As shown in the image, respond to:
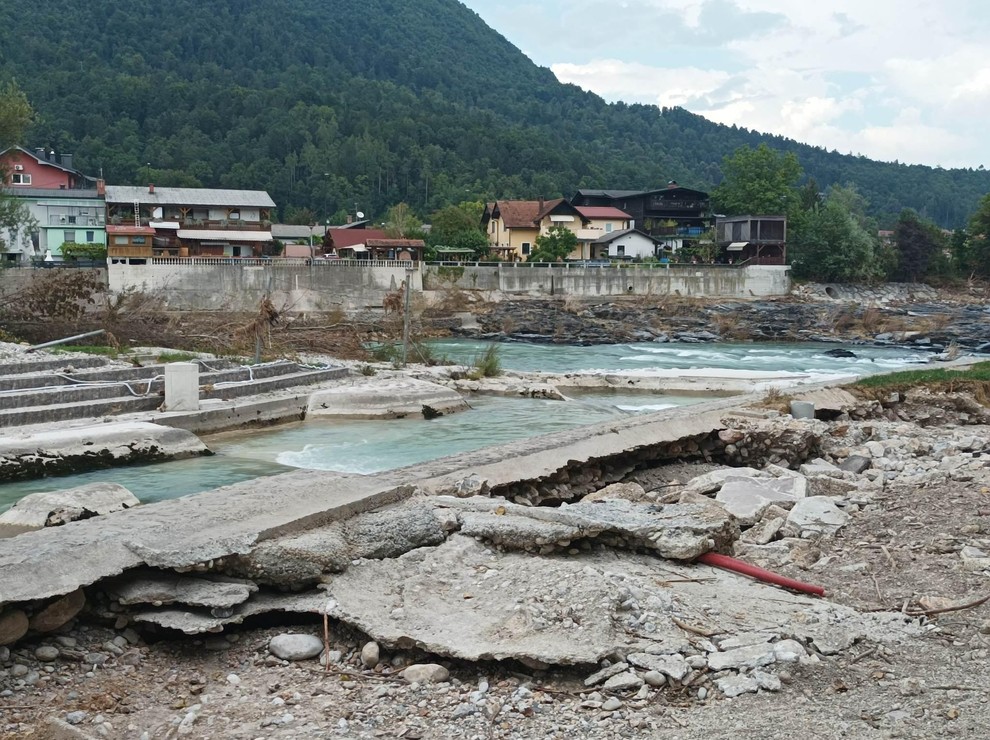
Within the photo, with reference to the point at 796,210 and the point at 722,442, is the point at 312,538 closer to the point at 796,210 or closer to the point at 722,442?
the point at 722,442

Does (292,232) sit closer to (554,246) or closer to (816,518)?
(554,246)

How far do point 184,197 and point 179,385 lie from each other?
5337 centimetres

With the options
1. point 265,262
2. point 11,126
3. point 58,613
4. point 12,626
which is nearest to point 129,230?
point 265,262

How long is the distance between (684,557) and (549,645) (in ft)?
6.64

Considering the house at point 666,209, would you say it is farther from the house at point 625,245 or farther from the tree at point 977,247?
the tree at point 977,247

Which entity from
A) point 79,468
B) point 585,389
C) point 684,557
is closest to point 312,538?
point 684,557

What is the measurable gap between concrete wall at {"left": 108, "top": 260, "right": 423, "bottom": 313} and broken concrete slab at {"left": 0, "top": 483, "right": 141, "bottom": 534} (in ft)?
139

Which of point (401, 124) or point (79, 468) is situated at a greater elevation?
point (401, 124)

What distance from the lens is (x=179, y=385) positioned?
679 inches

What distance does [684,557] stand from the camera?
25.4 ft

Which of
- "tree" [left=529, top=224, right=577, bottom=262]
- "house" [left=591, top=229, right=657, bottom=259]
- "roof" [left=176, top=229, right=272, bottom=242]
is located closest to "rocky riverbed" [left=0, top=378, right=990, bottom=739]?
"roof" [left=176, top=229, right=272, bottom=242]

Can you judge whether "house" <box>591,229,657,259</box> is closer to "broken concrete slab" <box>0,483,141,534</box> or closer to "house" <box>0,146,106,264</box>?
"house" <box>0,146,106,264</box>

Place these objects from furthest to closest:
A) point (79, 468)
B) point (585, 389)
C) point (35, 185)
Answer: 1. point (35, 185)
2. point (585, 389)
3. point (79, 468)

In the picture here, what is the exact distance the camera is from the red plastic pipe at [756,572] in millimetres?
7387
